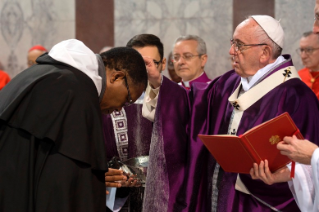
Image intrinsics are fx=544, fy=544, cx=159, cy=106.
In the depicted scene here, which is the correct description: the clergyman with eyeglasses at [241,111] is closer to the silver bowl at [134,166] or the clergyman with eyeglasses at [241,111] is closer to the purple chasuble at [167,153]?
the purple chasuble at [167,153]

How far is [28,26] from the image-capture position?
8.48 m

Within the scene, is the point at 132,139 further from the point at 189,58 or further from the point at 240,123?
the point at 189,58

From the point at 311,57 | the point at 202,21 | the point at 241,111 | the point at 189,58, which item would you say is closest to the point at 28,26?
the point at 202,21

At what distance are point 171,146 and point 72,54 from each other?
4.76ft

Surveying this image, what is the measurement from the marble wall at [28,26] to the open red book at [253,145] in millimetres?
5349

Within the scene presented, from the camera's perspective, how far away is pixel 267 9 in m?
7.19

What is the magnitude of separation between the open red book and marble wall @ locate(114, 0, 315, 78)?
13.0ft

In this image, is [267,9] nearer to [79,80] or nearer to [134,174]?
[134,174]

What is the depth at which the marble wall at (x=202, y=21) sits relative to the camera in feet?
23.2

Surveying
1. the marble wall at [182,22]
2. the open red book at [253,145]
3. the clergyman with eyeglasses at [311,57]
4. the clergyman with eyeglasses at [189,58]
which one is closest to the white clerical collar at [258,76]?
the open red book at [253,145]

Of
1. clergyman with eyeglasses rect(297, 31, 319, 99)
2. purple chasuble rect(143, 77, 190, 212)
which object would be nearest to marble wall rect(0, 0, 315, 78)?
clergyman with eyeglasses rect(297, 31, 319, 99)

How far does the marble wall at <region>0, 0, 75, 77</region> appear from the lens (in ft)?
27.3

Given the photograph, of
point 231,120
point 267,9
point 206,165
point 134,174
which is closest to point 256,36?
point 231,120

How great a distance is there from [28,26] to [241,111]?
5.56 m
